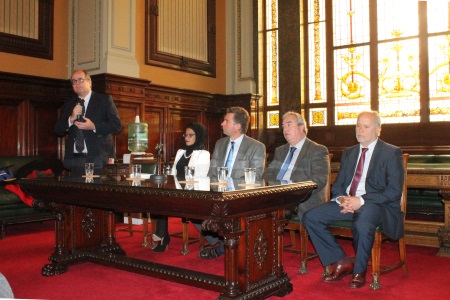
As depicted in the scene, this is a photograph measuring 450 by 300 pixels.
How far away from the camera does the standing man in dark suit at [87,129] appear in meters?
3.43

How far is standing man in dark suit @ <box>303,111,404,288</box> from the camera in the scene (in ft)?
9.15

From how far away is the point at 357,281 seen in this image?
2758 mm

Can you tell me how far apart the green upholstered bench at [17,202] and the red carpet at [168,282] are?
2.24ft

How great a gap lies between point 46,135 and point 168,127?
1.84 metres

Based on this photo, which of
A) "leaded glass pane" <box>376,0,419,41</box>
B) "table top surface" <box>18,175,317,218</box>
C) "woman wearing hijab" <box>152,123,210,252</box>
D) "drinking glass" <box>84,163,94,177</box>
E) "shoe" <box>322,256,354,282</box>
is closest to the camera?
"table top surface" <box>18,175,317,218</box>

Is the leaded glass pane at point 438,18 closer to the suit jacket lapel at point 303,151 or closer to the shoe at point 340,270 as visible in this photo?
the suit jacket lapel at point 303,151

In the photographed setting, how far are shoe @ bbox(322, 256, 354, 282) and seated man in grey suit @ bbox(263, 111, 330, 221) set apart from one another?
0.46 m

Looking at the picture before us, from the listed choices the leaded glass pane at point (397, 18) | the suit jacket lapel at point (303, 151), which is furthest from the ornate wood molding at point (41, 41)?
the leaded glass pane at point (397, 18)

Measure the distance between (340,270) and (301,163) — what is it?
817 millimetres

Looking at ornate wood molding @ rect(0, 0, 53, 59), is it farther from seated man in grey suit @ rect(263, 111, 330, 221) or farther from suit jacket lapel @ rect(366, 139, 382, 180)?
suit jacket lapel @ rect(366, 139, 382, 180)

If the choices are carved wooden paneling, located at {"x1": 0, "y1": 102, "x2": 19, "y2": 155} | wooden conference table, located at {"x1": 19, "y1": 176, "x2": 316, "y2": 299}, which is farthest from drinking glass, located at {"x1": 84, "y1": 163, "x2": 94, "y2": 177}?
carved wooden paneling, located at {"x1": 0, "y1": 102, "x2": 19, "y2": 155}

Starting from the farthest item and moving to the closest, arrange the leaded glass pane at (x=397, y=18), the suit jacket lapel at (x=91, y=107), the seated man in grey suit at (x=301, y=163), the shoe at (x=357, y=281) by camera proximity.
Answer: the leaded glass pane at (x=397, y=18) → the suit jacket lapel at (x=91, y=107) → the seated man in grey suit at (x=301, y=163) → the shoe at (x=357, y=281)

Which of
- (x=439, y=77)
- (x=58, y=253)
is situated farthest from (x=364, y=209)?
(x=439, y=77)

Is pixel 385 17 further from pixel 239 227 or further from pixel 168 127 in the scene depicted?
pixel 239 227
